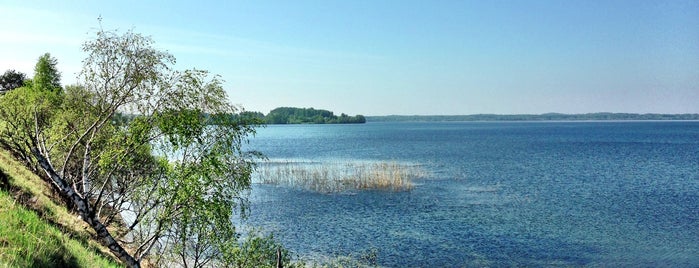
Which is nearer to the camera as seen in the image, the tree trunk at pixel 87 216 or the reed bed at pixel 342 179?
the tree trunk at pixel 87 216

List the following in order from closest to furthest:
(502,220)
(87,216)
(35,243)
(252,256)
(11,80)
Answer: (35,243)
(87,216)
(252,256)
(502,220)
(11,80)

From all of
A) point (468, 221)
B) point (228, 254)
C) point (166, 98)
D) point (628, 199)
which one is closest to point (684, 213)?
point (628, 199)

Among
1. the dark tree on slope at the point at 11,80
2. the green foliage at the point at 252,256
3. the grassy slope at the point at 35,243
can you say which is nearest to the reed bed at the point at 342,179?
the green foliage at the point at 252,256

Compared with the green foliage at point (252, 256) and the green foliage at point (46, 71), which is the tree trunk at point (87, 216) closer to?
the green foliage at point (252, 256)

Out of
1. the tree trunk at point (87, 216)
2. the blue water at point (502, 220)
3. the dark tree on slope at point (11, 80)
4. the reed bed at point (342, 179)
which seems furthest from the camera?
the dark tree on slope at point (11, 80)

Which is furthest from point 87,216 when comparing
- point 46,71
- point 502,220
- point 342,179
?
point 46,71

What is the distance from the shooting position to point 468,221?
130 ft

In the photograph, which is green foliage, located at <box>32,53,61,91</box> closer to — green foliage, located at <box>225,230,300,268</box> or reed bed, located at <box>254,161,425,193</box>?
reed bed, located at <box>254,161,425,193</box>

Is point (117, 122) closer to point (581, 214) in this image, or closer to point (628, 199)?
point (581, 214)

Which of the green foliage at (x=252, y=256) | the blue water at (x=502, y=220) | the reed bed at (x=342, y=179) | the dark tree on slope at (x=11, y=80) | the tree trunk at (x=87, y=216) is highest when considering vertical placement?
the dark tree on slope at (x=11, y=80)

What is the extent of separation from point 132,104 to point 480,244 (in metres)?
24.9

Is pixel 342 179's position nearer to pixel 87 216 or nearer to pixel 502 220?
pixel 502 220

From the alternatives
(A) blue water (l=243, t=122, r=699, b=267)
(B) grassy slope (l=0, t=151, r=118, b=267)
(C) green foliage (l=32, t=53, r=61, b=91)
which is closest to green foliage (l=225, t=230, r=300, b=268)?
(B) grassy slope (l=0, t=151, r=118, b=267)

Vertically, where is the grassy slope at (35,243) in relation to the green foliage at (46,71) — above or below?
below
